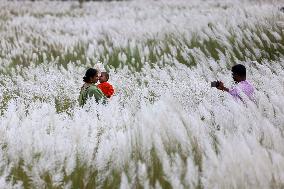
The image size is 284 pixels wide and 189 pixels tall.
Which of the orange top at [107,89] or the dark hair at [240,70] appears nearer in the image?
the dark hair at [240,70]

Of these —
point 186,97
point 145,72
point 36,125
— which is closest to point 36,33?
point 145,72

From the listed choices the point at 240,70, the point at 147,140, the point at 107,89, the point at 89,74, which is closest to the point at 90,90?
the point at 89,74

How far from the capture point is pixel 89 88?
601 centimetres

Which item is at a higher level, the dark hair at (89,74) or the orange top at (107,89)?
the dark hair at (89,74)

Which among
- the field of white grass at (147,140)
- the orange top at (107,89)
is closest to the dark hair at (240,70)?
the field of white grass at (147,140)

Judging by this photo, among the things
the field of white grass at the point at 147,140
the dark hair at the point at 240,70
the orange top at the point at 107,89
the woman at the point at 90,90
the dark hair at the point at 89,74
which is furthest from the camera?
the orange top at the point at 107,89

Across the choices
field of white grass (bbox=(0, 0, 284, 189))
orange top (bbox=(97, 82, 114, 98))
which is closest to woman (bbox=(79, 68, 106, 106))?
field of white grass (bbox=(0, 0, 284, 189))

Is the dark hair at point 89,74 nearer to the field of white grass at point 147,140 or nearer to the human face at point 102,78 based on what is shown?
the field of white grass at point 147,140

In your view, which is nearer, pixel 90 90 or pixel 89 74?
pixel 90 90

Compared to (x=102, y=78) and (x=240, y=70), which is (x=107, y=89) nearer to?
(x=102, y=78)

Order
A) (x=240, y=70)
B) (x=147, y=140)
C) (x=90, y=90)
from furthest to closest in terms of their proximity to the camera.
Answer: (x=90, y=90) → (x=240, y=70) → (x=147, y=140)

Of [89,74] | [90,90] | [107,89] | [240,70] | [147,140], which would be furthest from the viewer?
[107,89]

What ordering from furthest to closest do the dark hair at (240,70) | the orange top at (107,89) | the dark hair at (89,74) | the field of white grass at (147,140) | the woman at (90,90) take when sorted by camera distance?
the orange top at (107,89) < the dark hair at (89,74) < the woman at (90,90) < the dark hair at (240,70) < the field of white grass at (147,140)

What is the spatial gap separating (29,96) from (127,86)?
1.37 metres
